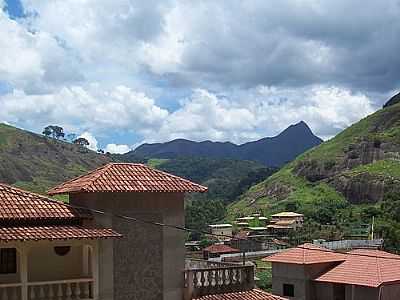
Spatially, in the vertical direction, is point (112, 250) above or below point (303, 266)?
above

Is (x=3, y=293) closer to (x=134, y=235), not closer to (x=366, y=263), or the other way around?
(x=134, y=235)

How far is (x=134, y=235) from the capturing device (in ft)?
63.2

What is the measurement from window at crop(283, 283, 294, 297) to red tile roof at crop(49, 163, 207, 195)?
18159 millimetres

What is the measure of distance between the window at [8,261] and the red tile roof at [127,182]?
247 centimetres

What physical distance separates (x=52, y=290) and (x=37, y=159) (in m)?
151

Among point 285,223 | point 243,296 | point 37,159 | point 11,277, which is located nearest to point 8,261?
point 11,277

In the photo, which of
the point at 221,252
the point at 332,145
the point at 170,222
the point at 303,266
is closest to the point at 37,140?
the point at 332,145

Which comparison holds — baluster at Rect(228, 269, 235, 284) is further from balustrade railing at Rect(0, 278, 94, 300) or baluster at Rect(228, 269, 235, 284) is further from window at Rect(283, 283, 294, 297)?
window at Rect(283, 283, 294, 297)

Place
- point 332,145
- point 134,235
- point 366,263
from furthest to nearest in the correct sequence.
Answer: point 332,145 < point 366,263 < point 134,235

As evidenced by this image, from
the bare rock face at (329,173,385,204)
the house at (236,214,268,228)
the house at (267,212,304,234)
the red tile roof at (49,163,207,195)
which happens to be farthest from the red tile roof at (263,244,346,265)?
the bare rock face at (329,173,385,204)

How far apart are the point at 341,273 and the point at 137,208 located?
1843 cm

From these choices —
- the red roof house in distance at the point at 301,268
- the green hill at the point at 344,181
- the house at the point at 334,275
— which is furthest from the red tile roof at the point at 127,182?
the green hill at the point at 344,181

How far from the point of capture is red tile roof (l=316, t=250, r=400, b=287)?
32.7 m

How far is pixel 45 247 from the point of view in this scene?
18531 millimetres
